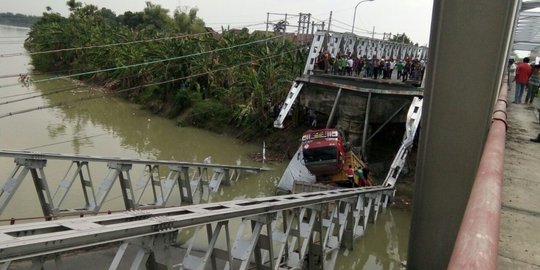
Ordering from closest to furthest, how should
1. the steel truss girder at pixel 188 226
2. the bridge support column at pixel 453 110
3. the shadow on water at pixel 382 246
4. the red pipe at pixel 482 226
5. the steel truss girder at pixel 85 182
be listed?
the red pipe at pixel 482 226
the steel truss girder at pixel 188 226
the bridge support column at pixel 453 110
the steel truss girder at pixel 85 182
the shadow on water at pixel 382 246

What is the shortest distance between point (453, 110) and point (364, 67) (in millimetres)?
20359

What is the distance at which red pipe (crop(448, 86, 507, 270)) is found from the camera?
1.69 metres

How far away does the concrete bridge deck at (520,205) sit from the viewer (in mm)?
3578

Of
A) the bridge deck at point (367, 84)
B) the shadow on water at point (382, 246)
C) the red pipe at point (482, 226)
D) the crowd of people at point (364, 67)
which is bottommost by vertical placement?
the shadow on water at point (382, 246)

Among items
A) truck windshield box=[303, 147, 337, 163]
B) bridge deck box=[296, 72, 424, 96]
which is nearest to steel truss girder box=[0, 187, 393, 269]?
truck windshield box=[303, 147, 337, 163]

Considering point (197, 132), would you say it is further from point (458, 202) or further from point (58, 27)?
point (58, 27)

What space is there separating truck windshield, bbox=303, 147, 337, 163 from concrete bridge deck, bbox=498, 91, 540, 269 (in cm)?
675

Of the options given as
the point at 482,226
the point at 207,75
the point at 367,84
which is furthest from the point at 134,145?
the point at 482,226

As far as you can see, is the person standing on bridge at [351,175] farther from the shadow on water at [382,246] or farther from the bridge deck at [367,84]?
the bridge deck at [367,84]

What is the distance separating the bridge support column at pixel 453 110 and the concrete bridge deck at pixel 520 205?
1.99ft

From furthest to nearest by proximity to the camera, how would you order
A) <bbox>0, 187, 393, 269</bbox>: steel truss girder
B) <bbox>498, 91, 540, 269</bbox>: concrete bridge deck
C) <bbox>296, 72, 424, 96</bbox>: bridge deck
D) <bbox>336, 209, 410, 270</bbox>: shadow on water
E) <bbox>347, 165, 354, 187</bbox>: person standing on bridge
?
<bbox>296, 72, 424, 96</bbox>: bridge deck, <bbox>347, 165, 354, 187</bbox>: person standing on bridge, <bbox>336, 209, 410, 270</bbox>: shadow on water, <bbox>0, 187, 393, 269</bbox>: steel truss girder, <bbox>498, 91, 540, 269</bbox>: concrete bridge deck

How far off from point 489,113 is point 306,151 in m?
10.3

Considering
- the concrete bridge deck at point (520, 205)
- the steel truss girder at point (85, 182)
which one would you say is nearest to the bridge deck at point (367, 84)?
the steel truss girder at point (85, 182)

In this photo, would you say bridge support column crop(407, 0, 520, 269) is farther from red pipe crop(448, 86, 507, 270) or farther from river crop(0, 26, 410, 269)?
river crop(0, 26, 410, 269)
